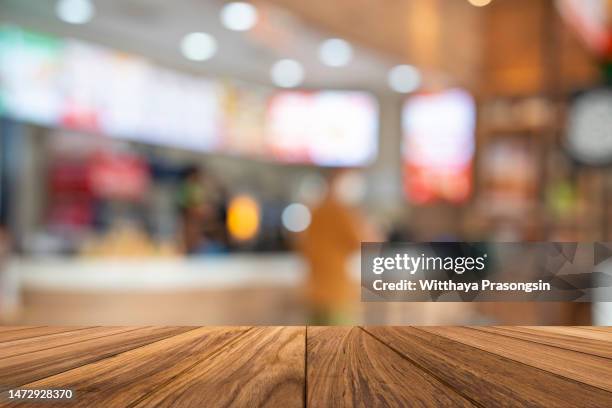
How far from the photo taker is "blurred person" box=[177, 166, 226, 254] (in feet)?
9.52

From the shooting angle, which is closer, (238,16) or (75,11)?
(238,16)

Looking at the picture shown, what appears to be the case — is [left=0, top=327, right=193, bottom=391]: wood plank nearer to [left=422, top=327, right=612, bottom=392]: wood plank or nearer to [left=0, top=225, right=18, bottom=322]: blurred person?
[left=422, top=327, right=612, bottom=392]: wood plank

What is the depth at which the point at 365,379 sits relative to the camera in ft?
1.24

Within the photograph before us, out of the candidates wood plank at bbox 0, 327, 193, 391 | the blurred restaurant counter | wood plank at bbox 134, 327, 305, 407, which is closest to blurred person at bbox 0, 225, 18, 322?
the blurred restaurant counter

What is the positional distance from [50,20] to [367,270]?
2939 mm

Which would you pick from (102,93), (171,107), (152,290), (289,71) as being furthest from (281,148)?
(102,93)

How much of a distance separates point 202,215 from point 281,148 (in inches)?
46.8

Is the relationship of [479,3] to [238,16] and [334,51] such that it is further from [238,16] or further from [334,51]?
[238,16]

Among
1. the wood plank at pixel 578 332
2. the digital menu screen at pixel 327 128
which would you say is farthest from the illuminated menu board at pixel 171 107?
the wood plank at pixel 578 332

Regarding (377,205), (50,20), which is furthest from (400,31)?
(50,20)

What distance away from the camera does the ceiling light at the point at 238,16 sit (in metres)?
2.70

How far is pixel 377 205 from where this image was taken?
70.0 inches

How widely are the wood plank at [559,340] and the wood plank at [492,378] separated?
0.08 meters

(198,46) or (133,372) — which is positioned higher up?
(198,46)
